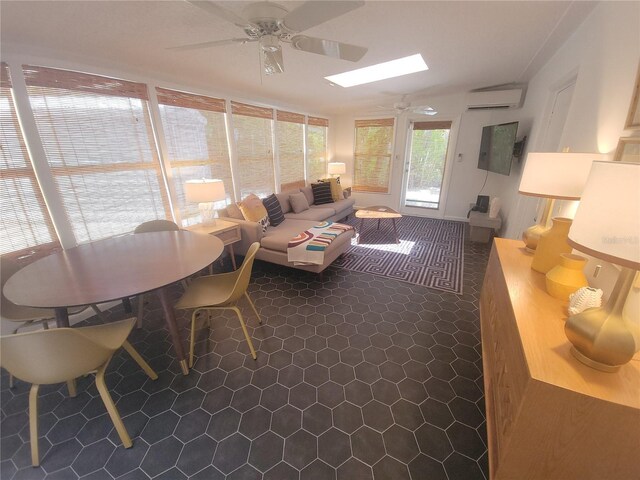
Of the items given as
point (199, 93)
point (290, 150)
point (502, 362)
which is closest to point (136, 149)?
point (199, 93)

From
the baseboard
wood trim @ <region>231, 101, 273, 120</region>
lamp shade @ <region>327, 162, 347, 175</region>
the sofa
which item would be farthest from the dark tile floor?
lamp shade @ <region>327, 162, 347, 175</region>

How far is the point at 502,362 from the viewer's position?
1.29 meters

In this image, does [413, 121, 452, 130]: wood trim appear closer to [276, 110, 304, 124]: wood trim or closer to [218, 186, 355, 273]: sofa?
[276, 110, 304, 124]: wood trim

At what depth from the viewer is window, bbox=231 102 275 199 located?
3879 millimetres

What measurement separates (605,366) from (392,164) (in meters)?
5.43

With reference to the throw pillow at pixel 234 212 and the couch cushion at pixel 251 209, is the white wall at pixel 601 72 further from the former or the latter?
the throw pillow at pixel 234 212

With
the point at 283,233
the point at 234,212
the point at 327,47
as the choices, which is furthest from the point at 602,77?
the point at 234,212

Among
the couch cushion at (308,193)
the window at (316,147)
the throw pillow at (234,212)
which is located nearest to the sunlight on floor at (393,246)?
the couch cushion at (308,193)

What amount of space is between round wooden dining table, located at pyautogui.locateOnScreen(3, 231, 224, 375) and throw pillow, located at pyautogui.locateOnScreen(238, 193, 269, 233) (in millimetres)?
1261

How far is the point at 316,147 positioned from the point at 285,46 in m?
3.64

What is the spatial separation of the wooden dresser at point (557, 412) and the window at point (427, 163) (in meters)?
4.86

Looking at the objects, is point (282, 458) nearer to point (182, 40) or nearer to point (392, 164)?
point (182, 40)

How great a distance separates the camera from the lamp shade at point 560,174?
1.43 metres

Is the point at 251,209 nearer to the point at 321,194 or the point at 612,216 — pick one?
the point at 321,194
